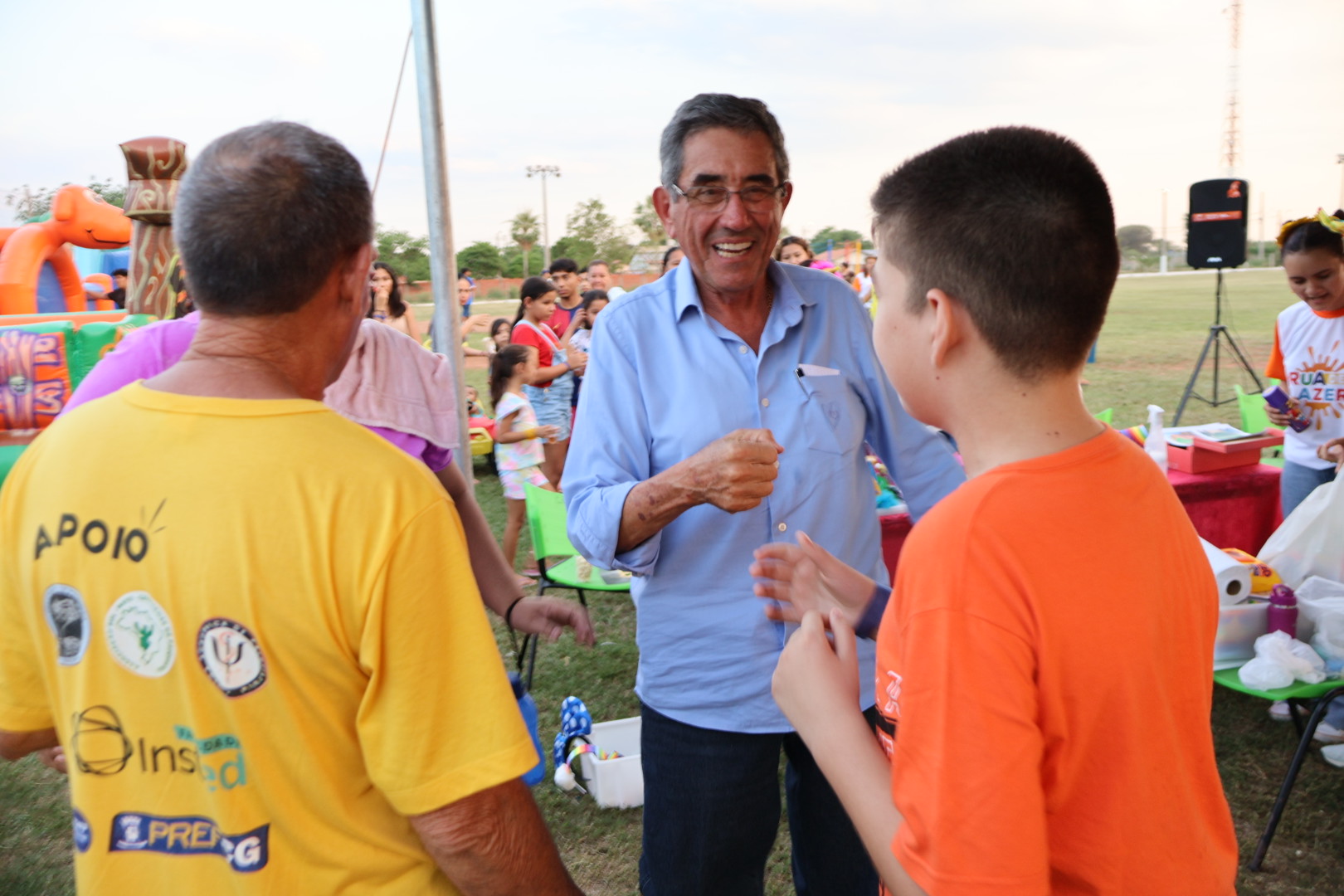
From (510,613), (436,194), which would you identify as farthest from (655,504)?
(436,194)

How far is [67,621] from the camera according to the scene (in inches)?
40.1

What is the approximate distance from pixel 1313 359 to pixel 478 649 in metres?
4.36

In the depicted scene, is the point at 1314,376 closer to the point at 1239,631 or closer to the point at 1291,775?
the point at 1239,631

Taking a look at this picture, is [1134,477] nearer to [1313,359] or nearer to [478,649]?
[478,649]

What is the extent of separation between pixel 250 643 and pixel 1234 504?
4.64 metres

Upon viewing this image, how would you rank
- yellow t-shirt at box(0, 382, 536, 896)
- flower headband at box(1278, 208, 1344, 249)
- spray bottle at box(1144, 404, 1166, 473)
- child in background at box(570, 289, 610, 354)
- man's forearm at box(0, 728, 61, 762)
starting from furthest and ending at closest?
1. child in background at box(570, 289, 610, 354)
2. spray bottle at box(1144, 404, 1166, 473)
3. flower headband at box(1278, 208, 1344, 249)
4. man's forearm at box(0, 728, 61, 762)
5. yellow t-shirt at box(0, 382, 536, 896)

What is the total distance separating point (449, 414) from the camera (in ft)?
7.00

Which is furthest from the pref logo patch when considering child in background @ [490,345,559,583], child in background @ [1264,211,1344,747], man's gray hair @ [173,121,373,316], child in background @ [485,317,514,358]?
child in background @ [485,317,514,358]

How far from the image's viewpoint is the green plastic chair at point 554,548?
413 cm

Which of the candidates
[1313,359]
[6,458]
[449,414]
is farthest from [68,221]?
[1313,359]

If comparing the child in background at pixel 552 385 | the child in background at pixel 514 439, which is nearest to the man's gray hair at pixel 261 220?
the child in background at pixel 514 439

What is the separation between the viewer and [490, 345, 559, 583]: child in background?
6000 mm

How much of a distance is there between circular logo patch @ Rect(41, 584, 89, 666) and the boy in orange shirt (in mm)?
826

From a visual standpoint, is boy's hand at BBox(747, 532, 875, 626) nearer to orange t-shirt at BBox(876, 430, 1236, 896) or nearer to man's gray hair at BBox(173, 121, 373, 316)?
orange t-shirt at BBox(876, 430, 1236, 896)
